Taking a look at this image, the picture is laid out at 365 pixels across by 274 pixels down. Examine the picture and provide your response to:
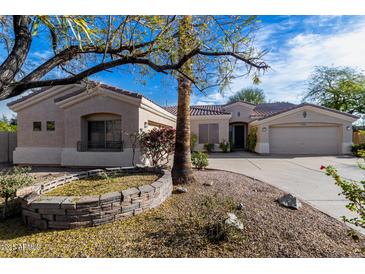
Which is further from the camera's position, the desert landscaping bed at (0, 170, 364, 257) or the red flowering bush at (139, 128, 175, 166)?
the red flowering bush at (139, 128, 175, 166)

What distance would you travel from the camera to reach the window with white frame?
17281mm

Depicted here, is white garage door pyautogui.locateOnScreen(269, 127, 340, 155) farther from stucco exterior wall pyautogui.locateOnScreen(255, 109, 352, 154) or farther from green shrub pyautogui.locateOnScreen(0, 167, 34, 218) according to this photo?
green shrub pyautogui.locateOnScreen(0, 167, 34, 218)

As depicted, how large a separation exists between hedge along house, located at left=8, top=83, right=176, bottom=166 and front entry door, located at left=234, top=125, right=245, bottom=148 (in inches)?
454

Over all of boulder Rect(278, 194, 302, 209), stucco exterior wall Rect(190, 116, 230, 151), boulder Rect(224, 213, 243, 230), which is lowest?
boulder Rect(278, 194, 302, 209)

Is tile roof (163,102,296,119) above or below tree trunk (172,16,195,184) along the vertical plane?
above

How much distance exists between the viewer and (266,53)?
11.1ft

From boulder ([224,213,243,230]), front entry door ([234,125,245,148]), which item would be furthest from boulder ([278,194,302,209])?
front entry door ([234,125,245,148])

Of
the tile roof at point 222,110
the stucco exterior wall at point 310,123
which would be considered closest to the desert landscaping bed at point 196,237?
the stucco exterior wall at point 310,123

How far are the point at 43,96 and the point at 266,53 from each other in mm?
12667

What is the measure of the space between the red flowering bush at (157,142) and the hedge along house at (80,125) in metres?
0.84

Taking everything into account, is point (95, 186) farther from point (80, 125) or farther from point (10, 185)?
point (80, 125)

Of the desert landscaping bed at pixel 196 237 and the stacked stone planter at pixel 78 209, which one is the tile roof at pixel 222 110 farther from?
the stacked stone planter at pixel 78 209

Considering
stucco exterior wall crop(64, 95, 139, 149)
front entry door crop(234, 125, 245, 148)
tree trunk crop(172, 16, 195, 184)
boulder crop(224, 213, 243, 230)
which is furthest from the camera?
front entry door crop(234, 125, 245, 148)
